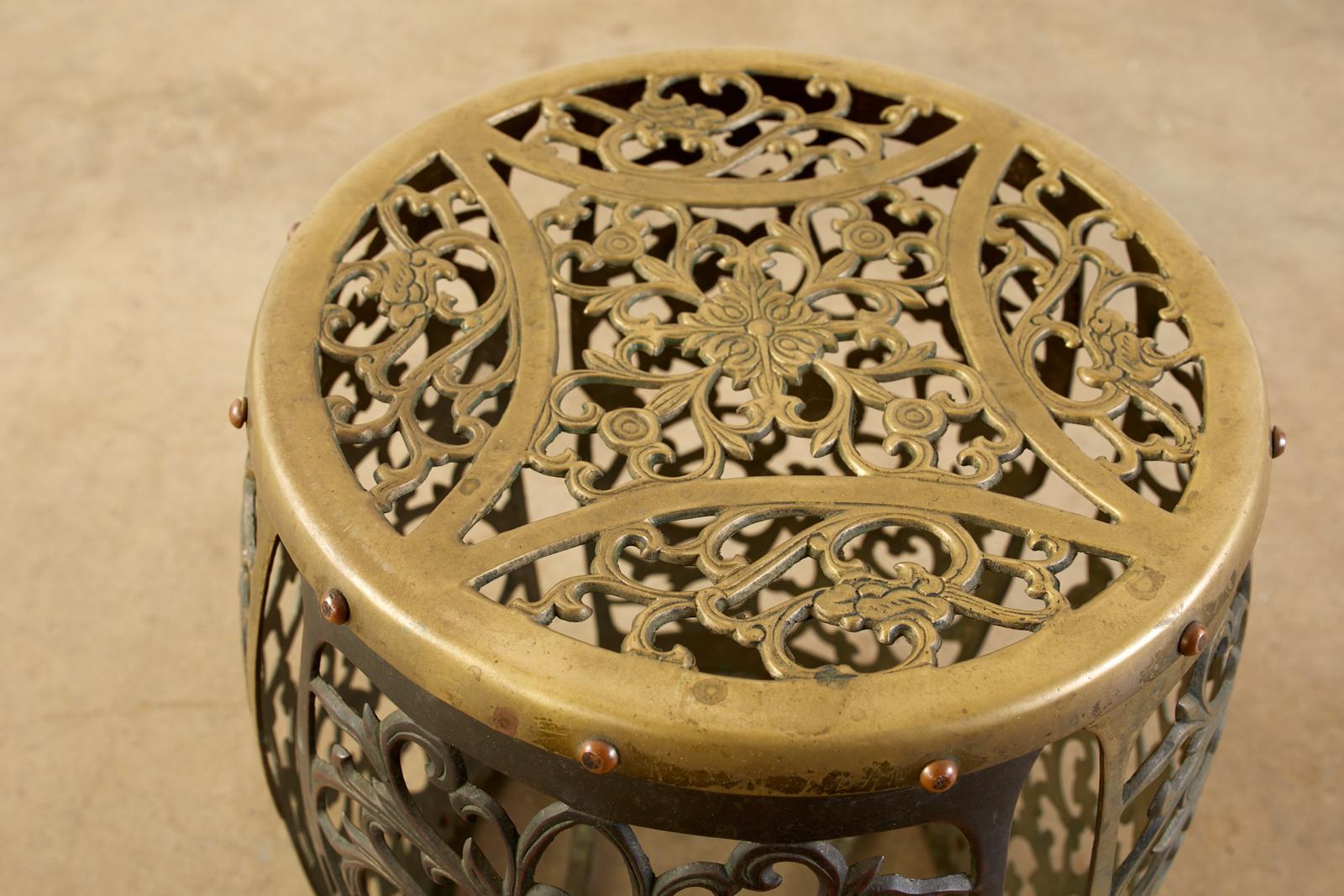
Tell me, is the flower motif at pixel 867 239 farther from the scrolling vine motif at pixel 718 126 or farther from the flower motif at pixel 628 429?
the flower motif at pixel 628 429

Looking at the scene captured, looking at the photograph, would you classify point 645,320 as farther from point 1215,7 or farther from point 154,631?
point 1215,7

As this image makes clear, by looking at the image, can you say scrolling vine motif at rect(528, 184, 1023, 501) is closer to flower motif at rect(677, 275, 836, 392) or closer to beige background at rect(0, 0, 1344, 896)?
flower motif at rect(677, 275, 836, 392)

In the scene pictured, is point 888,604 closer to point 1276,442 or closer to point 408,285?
point 1276,442

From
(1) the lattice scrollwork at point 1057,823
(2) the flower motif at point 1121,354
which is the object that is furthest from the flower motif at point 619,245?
(1) the lattice scrollwork at point 1057,823

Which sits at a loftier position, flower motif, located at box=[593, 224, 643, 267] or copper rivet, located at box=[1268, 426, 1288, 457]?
flower motif, located at box=[593, 224, 643, 267]

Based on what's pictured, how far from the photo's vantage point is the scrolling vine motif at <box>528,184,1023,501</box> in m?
1.02

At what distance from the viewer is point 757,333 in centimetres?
113

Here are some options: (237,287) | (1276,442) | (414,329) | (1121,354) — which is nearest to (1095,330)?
(1121,354)

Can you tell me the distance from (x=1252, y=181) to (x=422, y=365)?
6.05ft

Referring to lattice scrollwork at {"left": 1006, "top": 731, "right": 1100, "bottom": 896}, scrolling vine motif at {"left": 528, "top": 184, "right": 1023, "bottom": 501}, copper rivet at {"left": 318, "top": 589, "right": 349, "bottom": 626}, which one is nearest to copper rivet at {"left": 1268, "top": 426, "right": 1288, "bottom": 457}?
scrolling vine motif at {"left": 528, "top": 184, "right": 1023, "bottom": 501}

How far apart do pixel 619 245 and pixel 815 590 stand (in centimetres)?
43

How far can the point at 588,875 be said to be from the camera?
1513 millimetres

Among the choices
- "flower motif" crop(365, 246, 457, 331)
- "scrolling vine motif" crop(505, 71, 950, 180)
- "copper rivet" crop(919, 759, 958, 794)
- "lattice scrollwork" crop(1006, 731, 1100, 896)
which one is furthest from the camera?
"lattice scrollwork" crop(1006, 731, 1100, 896)

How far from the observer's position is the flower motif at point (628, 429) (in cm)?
102
